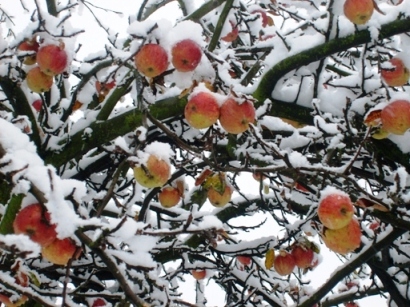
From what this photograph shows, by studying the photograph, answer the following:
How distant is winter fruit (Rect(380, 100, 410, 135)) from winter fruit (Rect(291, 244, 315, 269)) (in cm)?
129

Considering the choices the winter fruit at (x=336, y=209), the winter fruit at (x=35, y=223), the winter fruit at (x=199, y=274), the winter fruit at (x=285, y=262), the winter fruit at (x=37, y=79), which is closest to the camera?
the winter fruit at (x=35, y=223)

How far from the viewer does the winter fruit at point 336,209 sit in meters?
1.98

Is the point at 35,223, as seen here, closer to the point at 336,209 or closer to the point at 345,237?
the point at 336,209

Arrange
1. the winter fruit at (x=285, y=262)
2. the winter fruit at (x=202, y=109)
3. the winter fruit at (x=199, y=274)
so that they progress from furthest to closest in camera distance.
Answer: the winter fruit at (x=199, y=274)
the winter fruit at (x=285, y=262)
the winter fruit at (x=202, y=109)

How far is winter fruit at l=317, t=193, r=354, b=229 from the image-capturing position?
1.98 metres

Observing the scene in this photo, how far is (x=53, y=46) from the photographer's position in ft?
8.05

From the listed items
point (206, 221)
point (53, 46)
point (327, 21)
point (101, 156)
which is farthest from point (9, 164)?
point (327, 21)

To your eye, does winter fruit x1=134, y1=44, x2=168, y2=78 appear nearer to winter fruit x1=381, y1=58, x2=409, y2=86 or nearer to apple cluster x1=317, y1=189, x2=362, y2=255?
apple cluster x1=317, y1=189, x2=362, y2=255

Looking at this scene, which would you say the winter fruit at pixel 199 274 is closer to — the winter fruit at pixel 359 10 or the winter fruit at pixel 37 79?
the winter fruit at pixel 37 79

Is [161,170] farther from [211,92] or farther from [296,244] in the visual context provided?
[296,244]

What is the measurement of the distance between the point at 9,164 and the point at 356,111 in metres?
1.89

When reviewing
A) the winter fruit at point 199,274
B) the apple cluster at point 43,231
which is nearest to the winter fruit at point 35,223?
the apple cluster at point 43,231

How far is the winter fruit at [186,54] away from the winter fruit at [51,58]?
2.27ft

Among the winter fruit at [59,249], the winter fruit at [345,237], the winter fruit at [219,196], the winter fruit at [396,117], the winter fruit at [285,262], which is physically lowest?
the winter fruit at [345,237]
